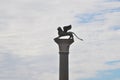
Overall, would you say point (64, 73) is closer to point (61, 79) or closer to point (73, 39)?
point (61, 79)

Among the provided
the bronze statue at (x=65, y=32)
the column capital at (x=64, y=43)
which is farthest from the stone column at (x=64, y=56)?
the bronze statue at (x=65, y=32)

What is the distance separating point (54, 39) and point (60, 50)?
100 centimetres

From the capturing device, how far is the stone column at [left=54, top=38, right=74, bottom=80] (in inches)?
1099

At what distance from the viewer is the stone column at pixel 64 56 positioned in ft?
91.6

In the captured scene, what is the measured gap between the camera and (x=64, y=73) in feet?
91.8

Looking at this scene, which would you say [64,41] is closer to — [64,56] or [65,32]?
[65,32]

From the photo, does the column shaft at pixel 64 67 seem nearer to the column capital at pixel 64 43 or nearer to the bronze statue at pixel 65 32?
the column capital at pixel 64 43

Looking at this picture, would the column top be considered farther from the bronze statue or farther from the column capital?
the bronze statue

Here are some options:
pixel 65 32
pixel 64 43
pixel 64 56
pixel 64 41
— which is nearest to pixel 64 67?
pixel 64 56

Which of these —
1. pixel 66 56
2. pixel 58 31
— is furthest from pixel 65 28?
pixel 66 56

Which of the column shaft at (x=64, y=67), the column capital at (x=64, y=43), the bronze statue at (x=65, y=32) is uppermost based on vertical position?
the bronze statue at (x=65, y=32)

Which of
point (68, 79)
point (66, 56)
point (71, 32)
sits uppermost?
point (71, 32)

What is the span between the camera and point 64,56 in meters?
28.1

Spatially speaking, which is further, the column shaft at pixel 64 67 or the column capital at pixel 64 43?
the column capital at pixel 64 43
